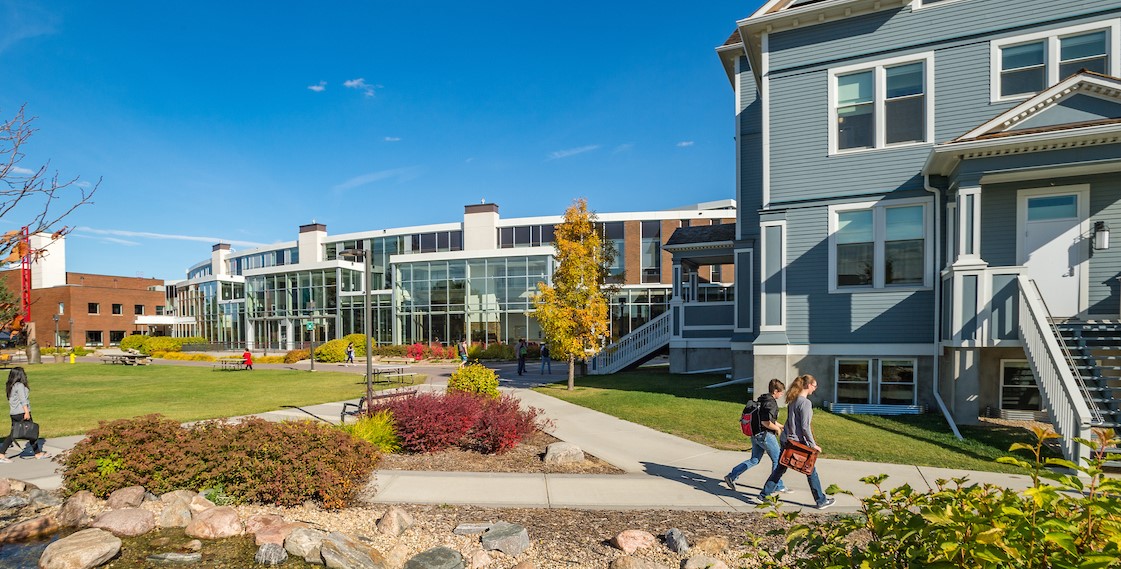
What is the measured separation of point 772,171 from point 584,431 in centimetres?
830

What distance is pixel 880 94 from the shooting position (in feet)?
43.0

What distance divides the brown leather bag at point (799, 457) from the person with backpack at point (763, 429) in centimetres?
42

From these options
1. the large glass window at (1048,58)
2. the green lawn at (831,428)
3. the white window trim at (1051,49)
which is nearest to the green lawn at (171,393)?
the green lawn at (831,428)

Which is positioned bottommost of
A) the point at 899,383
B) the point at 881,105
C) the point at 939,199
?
the point at 899,383

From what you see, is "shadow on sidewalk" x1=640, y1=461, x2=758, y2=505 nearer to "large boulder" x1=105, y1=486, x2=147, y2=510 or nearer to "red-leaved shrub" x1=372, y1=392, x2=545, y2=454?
"red-leaved shrub" x1=372, y1=392, x2=545, y2=454

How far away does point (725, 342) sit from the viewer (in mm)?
20016

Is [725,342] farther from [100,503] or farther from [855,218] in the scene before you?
[100,503]

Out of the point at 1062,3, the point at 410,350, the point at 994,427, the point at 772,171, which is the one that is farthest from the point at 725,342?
the point at 410,350

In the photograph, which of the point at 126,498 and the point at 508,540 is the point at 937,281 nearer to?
the point at 508,540

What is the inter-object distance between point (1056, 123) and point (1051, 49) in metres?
2.35

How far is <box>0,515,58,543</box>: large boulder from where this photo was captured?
6.32 meters

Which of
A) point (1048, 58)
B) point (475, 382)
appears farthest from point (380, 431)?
point (1048, 58)

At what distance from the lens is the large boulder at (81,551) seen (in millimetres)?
5445

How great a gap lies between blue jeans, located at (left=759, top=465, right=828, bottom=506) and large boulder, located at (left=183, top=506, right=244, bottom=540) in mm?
6341
